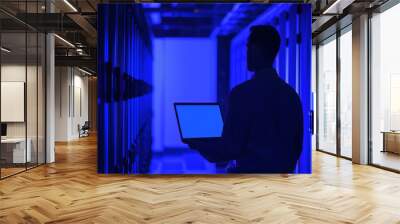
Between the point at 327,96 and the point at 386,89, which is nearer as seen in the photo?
the point at 386,89

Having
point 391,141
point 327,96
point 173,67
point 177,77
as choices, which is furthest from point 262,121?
point 327,96

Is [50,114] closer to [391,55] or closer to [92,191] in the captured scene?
[92,191]

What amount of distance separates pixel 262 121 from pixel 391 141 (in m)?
3.26

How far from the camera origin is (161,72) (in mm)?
6094

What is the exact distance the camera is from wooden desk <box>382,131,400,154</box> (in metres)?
7.34

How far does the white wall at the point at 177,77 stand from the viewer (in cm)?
607

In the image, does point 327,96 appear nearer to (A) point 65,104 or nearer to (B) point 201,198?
(B) point 201,198

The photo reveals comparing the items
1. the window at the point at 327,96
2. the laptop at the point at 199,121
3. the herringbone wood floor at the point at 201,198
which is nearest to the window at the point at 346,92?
the window at the point at 327,96

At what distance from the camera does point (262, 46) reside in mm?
6074

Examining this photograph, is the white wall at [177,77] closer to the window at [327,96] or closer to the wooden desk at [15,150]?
the wooden desk at [15,150]

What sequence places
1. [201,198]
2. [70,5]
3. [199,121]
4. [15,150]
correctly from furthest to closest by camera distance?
1. [15,150]
2. [70,5]
3. [199,121]
4. [201,198]

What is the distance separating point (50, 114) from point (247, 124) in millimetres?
4568

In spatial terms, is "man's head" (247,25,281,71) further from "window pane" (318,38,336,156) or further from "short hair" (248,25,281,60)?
"window pane" (318,38,336,156)

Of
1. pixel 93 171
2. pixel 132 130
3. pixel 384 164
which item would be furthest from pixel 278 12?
pixel 93 171
